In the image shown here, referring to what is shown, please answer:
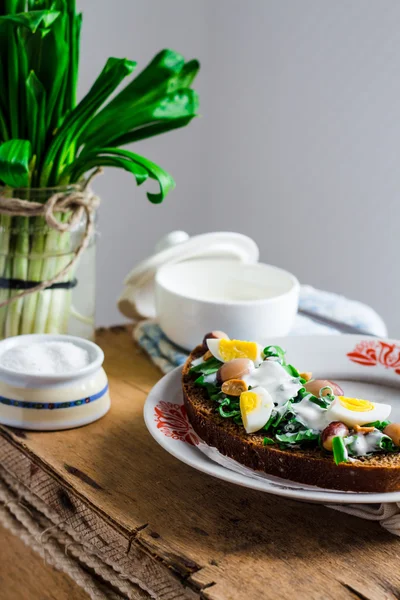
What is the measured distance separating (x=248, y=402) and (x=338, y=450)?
0.36ft

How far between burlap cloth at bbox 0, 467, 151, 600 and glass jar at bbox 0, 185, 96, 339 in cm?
24

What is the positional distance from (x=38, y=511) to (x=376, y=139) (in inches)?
54.2

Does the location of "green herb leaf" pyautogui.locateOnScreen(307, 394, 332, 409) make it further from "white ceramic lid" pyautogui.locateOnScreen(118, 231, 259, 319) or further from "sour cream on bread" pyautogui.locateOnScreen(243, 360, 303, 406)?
"white ceramic lid" pyautogui.locateOnScreen(118, 231, 259, 319)

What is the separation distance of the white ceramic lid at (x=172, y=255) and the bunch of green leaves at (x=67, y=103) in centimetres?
16

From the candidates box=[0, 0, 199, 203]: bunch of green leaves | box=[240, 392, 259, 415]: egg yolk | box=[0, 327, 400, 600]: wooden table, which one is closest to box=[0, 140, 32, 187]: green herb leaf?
box=[0, 0, 199, 203]: bunch of green leaves

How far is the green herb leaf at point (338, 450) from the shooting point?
67 cm

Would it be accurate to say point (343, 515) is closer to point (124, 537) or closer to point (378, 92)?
point (124, 537)

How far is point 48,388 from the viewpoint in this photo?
0.90 metres

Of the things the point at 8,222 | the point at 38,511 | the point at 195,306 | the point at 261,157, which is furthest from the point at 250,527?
the point at 261,157

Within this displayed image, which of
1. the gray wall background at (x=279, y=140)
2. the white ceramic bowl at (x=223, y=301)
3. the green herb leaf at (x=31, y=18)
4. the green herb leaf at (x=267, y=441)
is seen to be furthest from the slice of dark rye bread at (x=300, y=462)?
the gray wall background at (x=279, y=140)

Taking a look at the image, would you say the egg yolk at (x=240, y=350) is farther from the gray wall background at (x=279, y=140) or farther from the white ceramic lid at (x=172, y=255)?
the gray wall background at (x=279, y=140)

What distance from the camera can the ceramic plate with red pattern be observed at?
69 cm

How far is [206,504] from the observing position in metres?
0.76

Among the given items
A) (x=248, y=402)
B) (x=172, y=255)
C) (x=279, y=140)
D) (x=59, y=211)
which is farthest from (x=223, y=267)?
(x=279, y=140)
